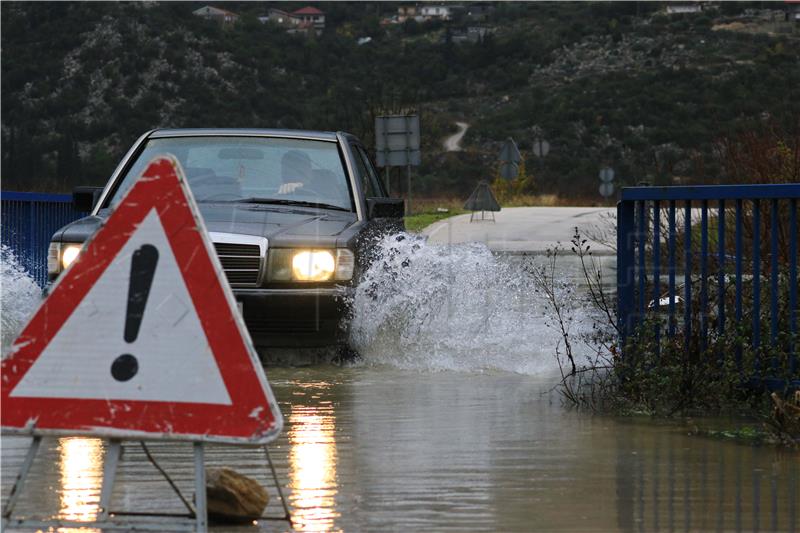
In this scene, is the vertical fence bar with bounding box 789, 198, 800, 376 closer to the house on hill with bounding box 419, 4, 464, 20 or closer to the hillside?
the hillside

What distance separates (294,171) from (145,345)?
6.20m

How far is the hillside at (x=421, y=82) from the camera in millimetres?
87500

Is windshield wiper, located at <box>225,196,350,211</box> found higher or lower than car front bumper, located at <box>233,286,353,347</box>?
higher

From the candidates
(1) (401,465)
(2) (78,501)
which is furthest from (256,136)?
(2) (78,501)

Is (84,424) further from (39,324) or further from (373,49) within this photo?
(373,49)

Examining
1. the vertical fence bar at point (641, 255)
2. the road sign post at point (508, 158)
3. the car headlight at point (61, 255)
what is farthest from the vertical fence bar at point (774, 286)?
the road sign post at point (508, 158)

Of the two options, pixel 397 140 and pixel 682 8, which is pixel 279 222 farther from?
pixel 682 8

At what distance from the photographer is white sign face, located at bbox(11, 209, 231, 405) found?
15.8 feet

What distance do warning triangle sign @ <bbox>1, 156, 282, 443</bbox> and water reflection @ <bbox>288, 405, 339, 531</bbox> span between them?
2.22ft

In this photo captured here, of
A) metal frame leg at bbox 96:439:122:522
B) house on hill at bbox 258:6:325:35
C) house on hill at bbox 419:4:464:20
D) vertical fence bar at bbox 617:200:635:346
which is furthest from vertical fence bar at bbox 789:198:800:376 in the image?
house on hill at bbox 419:4:464:20

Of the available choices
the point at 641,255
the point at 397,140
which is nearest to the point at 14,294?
the point at 641,255

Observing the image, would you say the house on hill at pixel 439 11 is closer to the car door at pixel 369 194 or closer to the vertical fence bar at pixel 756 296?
the car door at pixel 369 194

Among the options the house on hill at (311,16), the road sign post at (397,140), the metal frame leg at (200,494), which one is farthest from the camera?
the house on hill at (311,16)

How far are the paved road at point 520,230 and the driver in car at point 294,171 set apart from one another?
1443cm
